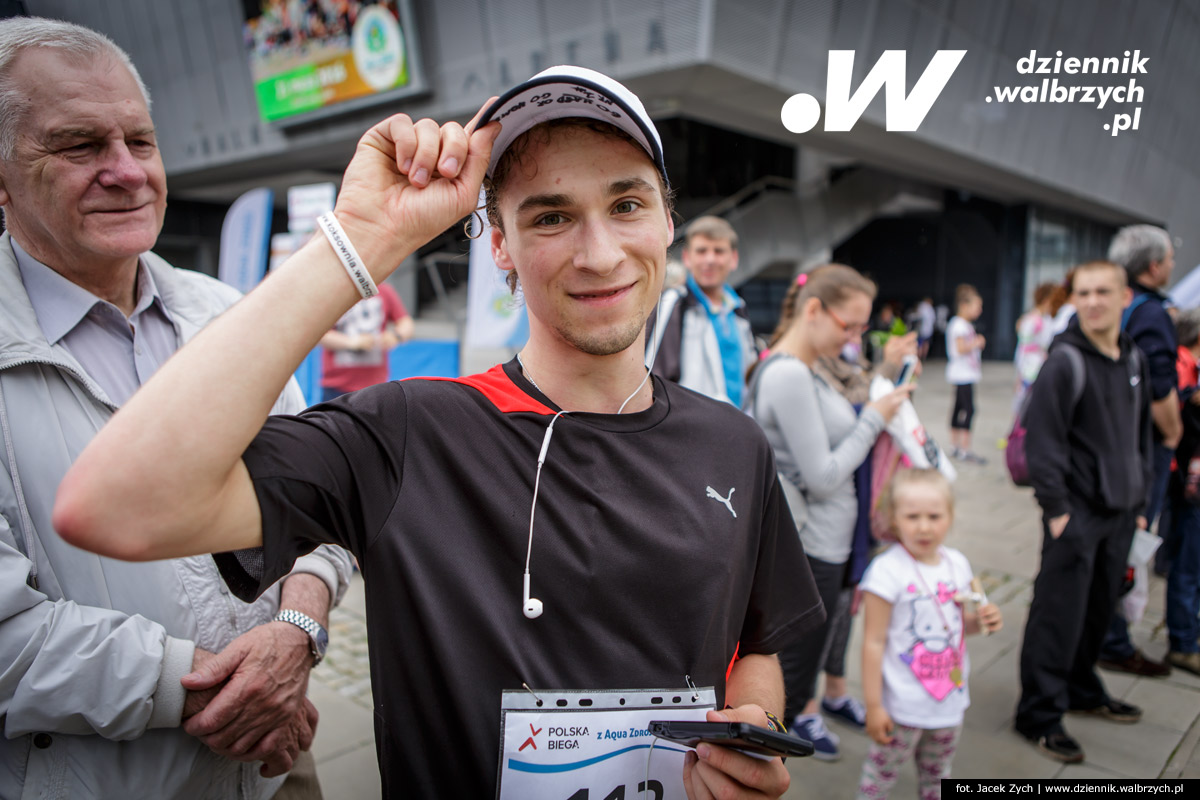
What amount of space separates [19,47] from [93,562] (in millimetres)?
1053

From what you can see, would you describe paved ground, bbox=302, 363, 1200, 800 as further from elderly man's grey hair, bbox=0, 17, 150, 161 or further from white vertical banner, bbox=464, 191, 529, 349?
white vertical banner, bbox=464, 191, 529, 349

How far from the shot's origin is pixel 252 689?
4.88 ft

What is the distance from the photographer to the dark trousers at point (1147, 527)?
419 centimetres

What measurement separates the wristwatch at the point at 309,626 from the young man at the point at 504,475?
46cm

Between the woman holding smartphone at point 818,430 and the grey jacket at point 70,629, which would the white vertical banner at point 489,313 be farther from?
the grey jacket at point 70,629

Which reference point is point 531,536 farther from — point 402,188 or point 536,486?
point 402,188

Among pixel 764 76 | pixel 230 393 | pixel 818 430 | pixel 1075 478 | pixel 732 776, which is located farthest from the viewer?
pixel 764 76

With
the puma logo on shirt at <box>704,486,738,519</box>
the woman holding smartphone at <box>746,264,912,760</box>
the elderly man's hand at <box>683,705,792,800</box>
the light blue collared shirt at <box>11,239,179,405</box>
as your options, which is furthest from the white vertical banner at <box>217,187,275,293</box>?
the elderly man's hand at <box>683,705,792,800</box>

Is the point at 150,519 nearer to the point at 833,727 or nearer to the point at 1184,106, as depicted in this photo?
the point at 833,727

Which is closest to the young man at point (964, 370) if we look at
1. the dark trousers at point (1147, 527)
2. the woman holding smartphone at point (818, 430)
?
the dark trousers at point (1147, 527)

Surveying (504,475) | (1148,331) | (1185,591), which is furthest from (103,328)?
(1185,591)

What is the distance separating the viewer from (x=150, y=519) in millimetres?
937

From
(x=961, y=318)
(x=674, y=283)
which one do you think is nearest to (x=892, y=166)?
(x=961, y=318)

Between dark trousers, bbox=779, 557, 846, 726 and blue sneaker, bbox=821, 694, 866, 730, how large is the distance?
63 centimetres
